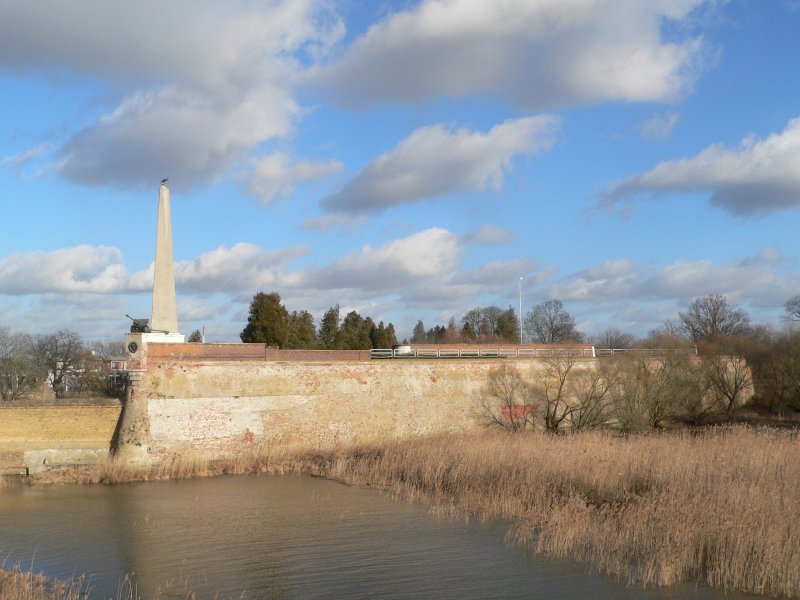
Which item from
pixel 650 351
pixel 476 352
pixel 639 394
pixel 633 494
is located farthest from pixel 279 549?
pixel 650 351

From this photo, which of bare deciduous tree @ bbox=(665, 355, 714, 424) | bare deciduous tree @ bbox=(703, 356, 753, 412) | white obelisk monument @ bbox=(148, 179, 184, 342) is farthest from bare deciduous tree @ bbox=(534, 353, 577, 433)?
white obelisk monument @ bbox=(148, 179, 184, 342)

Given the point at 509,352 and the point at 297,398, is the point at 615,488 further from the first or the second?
the point at 509,352

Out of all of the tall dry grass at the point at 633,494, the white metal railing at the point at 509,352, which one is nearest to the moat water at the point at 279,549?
the tall dry grass at the point at 633,494

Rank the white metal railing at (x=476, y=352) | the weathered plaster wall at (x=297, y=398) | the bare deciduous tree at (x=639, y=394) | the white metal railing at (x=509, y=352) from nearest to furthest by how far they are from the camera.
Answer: the weathered plaster wall at (x=297, y=398)
the bare deciduous tree at (x=639, y=394)
the white metal railing at (x=476, y=352)
the white metal railing at (x=509, y=352)

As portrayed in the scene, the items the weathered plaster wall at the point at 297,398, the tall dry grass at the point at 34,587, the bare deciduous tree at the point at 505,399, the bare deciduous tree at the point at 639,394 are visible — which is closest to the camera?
the tall dry grass at the point at 34,587

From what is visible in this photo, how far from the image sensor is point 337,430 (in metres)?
26.6

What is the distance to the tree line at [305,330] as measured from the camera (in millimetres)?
39219

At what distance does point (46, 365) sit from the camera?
41938 mm

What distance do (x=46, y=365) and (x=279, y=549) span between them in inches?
1317

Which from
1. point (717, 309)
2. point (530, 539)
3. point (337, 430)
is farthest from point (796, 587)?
point (717, 309)

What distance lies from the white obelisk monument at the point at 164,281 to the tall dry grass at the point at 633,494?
6.63 metres

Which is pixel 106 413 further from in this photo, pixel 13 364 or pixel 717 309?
pixel 717 309

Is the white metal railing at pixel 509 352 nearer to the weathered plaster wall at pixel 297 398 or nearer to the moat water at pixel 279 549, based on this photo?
the weathered plaster wall at pixel 297 398

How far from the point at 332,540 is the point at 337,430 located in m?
12.3
